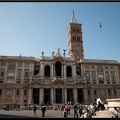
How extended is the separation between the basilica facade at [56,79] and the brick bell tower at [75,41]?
10.2 m

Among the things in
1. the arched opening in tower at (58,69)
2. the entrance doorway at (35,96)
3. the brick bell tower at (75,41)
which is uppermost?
the brick bell tower at (75,41)

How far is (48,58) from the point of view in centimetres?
4491

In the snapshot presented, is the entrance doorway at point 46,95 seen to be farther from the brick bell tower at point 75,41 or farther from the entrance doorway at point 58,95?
the brick bell tower at point 75,41

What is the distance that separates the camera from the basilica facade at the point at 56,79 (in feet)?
132

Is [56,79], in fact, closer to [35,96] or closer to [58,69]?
[58,69]

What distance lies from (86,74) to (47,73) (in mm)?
11522

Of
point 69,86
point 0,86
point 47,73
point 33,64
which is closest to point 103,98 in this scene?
point 69,86

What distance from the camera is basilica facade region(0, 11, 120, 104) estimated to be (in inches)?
1590

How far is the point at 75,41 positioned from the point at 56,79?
2408 centimetres

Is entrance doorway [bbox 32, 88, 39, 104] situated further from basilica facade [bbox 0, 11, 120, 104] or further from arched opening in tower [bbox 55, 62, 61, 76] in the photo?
arched opening in tower [bbox 55, 62, 61, 76]

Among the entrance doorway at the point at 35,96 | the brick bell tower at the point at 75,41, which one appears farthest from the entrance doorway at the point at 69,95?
the brick bell tower at the point at 75,41

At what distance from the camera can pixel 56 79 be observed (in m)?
41.0

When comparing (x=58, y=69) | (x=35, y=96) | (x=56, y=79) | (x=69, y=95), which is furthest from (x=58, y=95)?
(x=58, y=69)

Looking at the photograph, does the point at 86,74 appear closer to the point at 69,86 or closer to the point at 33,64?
the point at 69,86
